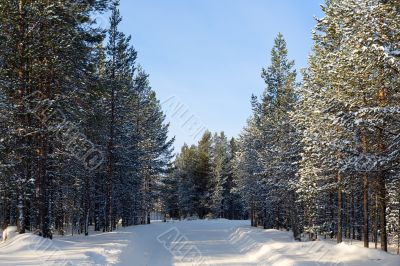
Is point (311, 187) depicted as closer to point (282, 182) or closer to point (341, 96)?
point (282, 182)

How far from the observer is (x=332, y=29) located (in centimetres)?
1677

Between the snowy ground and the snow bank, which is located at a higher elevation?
the snow bank

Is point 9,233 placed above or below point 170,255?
above

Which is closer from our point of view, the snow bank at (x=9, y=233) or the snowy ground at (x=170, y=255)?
the snowy ground at (x=170, y=255)

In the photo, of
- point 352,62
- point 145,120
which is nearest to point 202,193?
point 145,120

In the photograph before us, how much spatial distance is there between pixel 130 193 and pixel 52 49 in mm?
23991

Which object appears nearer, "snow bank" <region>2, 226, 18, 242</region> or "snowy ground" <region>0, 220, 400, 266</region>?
"snowy ground" <region>0, 220, 400, 266</region>

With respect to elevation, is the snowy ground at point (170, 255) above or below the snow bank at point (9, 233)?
below

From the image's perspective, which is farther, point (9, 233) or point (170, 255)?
point (170, 255)

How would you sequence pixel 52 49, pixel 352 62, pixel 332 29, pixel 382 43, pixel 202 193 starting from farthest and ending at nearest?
pixel 202 193, pixel 52 49, pixel 332 29, pixel 352 62, pixel 382 43

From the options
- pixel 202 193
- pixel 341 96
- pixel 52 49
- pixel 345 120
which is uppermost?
pixel 52 49

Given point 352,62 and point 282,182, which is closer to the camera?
point 352,62

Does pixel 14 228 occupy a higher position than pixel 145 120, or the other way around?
pixel 145 120

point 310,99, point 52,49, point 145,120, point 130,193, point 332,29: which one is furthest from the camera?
point 145,120
